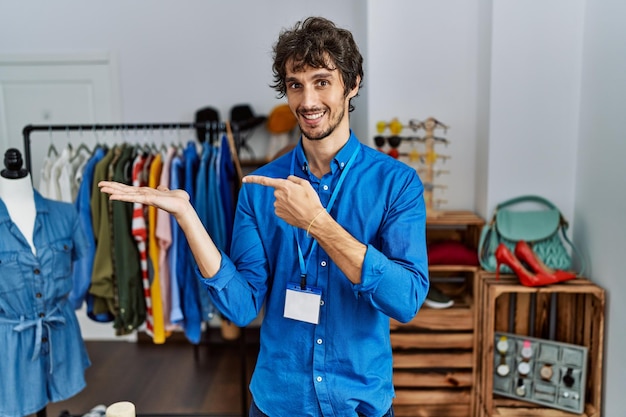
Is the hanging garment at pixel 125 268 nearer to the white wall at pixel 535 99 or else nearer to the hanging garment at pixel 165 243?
the hanging garment at pixel 165 243

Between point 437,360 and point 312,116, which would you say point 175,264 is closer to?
point 437,360

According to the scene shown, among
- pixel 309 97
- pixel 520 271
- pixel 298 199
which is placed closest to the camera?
pixel 298 199

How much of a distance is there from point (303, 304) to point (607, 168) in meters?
1.58

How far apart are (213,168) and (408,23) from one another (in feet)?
4.22

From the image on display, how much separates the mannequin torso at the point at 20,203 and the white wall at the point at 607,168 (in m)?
2.20

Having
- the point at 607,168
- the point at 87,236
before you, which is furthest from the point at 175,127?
the point at 607,168

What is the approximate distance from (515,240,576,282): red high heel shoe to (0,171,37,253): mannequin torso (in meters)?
1.99

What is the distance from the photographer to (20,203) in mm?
1877

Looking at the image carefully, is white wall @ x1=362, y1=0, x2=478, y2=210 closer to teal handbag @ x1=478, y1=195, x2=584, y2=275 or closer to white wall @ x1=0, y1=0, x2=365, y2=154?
teal handbag @ x1=478, y1=195, x2=584, y2=275

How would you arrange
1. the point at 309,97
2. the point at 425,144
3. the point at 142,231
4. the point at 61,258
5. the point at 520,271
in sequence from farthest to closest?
the point at 425,144 → the point at 142,231 → the point at 520,271 → the point at 61,258 → the point at 309,97

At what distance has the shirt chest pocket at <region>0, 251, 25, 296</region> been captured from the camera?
5.96 feet

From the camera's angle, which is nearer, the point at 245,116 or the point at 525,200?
the point at 525,200

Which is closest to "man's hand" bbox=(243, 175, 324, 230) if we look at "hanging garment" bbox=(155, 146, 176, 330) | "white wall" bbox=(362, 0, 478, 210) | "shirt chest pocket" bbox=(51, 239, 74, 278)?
"shirt chest pocket" bbox=(51, 239, 74, 278)

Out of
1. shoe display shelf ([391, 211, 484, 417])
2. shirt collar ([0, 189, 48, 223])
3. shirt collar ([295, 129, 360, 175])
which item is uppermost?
shirt collar ([295, 129, 360, 175])
